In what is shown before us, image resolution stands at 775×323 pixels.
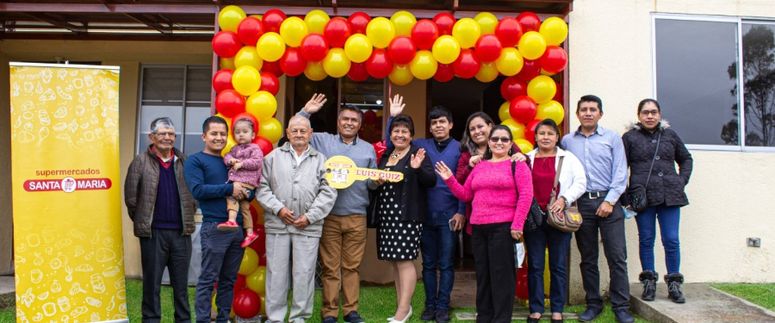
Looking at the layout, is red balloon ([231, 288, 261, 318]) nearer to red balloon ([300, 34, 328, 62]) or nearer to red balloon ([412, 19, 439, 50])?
red balloon ([300, 34, 328, 62])

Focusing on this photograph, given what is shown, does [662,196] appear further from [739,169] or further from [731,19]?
[731,19]

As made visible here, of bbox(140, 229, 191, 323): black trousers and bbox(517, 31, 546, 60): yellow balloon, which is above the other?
bbox(517, 31, 546, 60): yellow balloon

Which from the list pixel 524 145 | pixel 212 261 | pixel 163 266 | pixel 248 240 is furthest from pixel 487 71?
pixel 163 266

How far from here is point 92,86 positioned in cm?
401

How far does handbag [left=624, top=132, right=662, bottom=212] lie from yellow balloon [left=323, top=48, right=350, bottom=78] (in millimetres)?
2637

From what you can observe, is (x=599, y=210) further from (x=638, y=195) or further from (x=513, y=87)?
(x=513, y=87)

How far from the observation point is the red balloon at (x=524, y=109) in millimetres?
4773

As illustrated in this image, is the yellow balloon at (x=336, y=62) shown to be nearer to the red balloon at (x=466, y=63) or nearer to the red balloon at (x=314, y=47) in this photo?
the red balloon at (x=314, y=47)

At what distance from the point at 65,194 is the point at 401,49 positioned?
281 centimetres

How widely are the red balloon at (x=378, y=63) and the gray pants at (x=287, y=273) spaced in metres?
1.57

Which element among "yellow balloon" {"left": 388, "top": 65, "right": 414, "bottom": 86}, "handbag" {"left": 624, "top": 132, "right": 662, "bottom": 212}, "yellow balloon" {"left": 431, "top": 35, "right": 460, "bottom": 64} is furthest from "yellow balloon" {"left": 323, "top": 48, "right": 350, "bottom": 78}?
"handbag" {"left": 624, "top": 132, "right": 662, "bottom": 212}

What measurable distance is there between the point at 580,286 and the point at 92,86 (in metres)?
4.57

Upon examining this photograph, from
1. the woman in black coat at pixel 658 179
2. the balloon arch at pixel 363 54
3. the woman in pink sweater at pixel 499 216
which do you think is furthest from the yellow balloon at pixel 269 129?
the woman in black coat at pixel 658 179

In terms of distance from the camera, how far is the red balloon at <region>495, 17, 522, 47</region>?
15.3 feet
